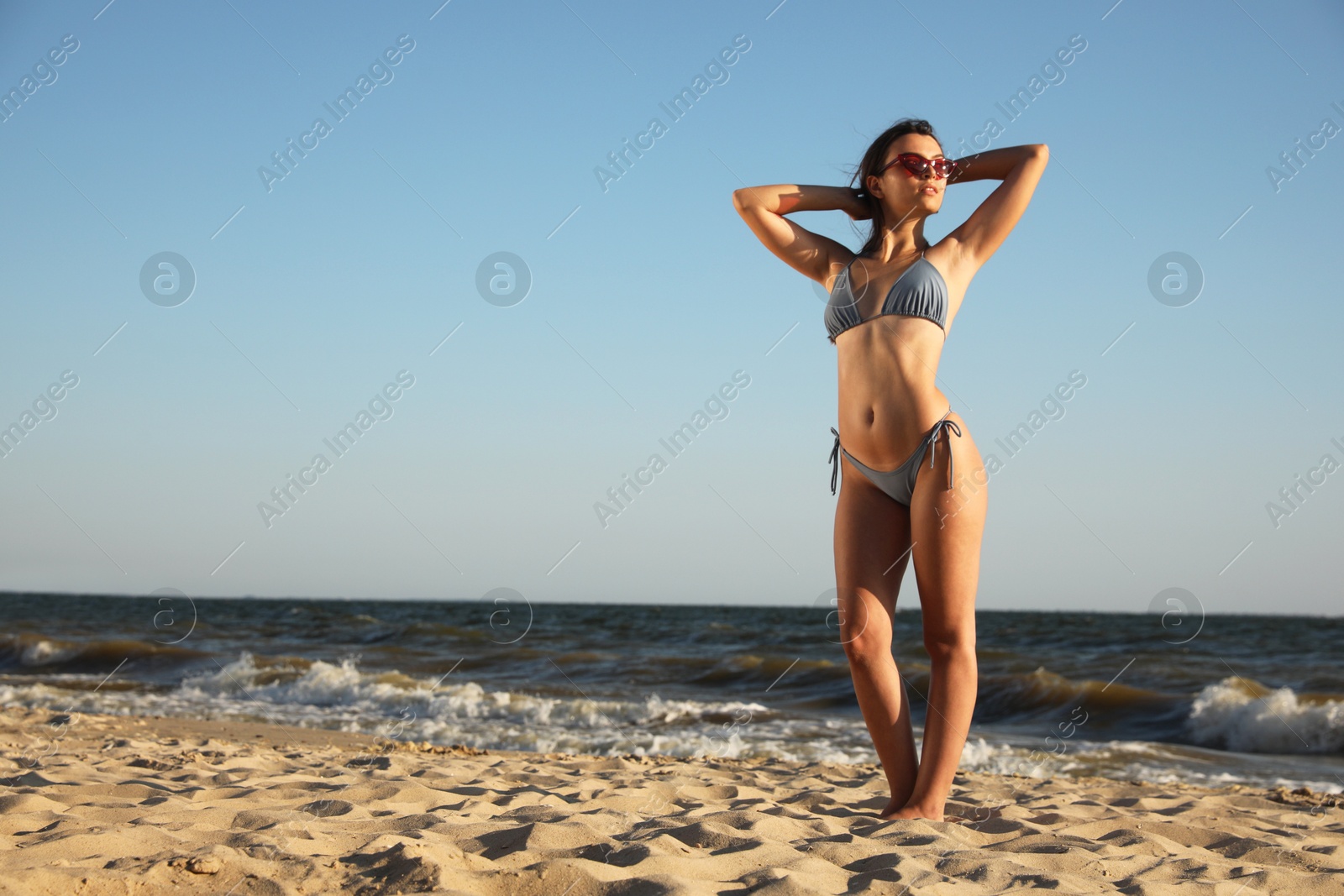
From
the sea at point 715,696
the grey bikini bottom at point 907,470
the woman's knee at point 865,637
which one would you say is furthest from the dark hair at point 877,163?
the sea at point 715,696

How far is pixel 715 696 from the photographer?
10156 mm

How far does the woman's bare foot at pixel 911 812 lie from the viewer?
2961 mm

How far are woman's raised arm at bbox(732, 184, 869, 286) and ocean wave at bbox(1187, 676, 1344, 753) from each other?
6.99 m

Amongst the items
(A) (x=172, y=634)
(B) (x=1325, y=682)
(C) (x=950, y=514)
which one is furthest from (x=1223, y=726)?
(A) (x=172, y=634)

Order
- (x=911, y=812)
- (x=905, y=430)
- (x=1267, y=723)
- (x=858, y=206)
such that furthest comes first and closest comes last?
(x=1267, y=723), (x=858, y=206), (x=911, y=812), (x=905, y=430)

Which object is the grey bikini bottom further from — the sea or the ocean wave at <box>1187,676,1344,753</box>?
the ocean wave at <box>1187,676,1344,753</box>

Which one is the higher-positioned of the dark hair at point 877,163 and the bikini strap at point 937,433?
the dark hair at point 877,163

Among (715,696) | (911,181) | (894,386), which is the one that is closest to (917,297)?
(894,386)

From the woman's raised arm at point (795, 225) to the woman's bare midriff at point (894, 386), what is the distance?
1.19 ft

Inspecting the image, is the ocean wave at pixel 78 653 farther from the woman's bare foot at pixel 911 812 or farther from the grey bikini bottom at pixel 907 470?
the grey bikini bottom at pixel 907 470

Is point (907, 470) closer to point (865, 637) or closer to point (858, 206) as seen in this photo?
point (865, 637)

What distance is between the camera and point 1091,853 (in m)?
2.75

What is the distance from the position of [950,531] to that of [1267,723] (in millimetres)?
7451

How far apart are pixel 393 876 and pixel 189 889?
432 mm
